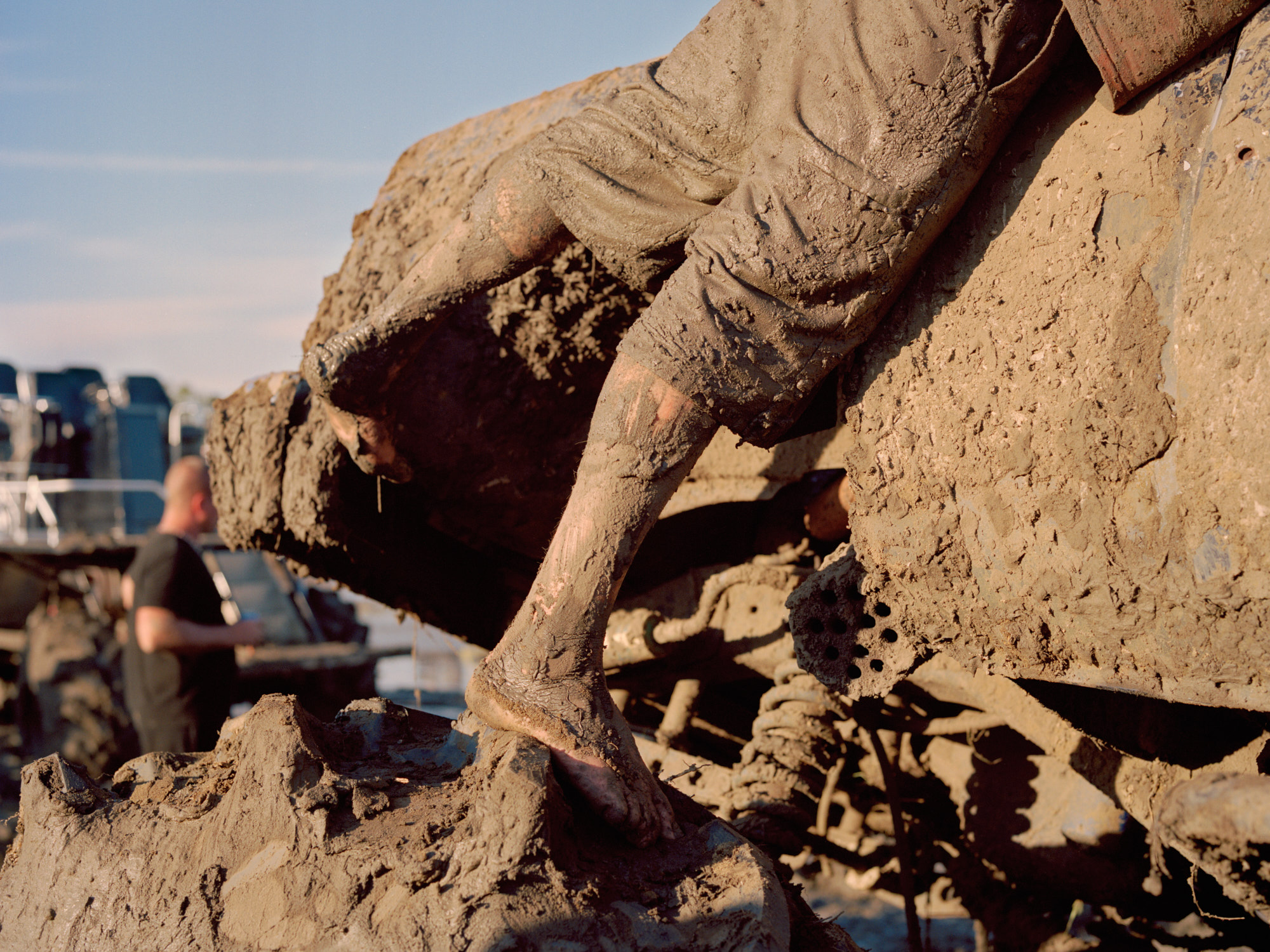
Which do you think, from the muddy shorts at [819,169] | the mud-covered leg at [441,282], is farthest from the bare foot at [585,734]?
the mud-covered leg at [441,282]

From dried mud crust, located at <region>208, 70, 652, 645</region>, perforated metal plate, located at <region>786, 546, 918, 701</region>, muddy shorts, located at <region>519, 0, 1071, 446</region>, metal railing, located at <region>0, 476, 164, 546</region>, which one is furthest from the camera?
metal railing, located at <region>0, 476, 164, 546</region>

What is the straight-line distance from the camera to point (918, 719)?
2.56m

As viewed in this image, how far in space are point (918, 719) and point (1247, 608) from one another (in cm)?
131

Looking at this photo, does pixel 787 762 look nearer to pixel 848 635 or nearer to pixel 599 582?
pixel 848 635

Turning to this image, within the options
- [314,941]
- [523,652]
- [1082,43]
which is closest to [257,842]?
[314,941]

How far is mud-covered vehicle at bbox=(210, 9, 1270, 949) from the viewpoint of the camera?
1.35 meters

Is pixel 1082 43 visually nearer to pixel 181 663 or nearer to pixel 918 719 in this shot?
pixel 918 719

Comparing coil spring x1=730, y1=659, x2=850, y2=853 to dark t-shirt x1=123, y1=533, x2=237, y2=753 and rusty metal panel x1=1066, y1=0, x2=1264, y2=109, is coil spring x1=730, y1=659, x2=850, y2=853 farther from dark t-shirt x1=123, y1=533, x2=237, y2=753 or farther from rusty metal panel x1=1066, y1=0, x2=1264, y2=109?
dark t-shirt x1=123, y1=533, x2=237, y2=753

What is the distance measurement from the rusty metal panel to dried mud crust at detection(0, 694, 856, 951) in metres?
1.27

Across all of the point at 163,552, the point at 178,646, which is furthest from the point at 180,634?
the point at 163,552

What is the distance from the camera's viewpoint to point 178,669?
3979 mm

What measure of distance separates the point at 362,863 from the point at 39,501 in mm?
7860

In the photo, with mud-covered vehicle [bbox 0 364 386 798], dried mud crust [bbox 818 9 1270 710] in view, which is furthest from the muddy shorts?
mud-covered vehicle [bbox 0 364 386 798]

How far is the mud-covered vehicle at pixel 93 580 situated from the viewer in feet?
20.7
